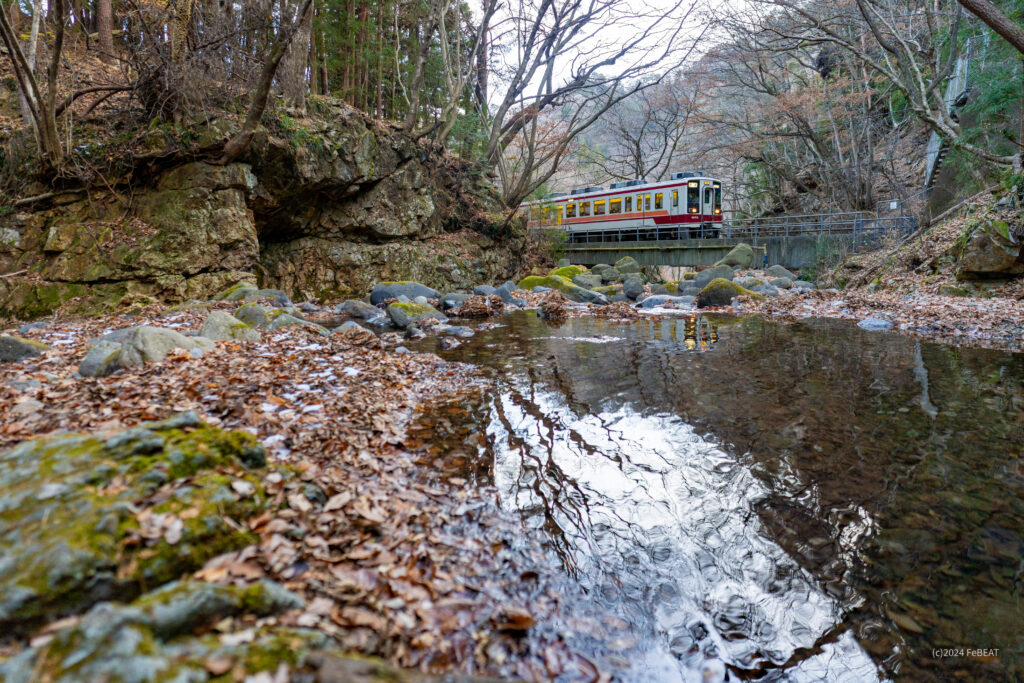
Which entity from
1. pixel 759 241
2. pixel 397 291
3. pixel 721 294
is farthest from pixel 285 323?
pixel 759 241

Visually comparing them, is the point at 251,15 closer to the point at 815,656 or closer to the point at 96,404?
the point at 96,404

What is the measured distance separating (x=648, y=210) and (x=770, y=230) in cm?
569

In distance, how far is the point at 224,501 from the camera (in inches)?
90.4

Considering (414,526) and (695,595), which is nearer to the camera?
(695,595)

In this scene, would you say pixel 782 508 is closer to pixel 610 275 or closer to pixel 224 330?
pixel 224 330

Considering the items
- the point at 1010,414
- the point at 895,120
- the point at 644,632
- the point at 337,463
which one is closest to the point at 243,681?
the point at 644,632

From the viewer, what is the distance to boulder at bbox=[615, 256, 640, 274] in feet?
76.9

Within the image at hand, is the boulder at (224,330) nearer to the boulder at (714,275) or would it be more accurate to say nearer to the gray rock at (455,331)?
the gray rock at (455,331)

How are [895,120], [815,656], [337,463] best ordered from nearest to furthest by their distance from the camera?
1. [815,656]
2. [337,463]
3. [895,120]

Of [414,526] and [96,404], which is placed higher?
[96,404]

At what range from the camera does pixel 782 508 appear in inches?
133

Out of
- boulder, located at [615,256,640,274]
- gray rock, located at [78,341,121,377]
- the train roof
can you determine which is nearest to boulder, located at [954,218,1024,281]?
boulder, located at [615,256,640,274]

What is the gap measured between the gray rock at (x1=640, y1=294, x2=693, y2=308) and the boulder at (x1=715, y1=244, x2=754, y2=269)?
18.8ft

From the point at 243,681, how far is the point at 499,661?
1.00 metres
